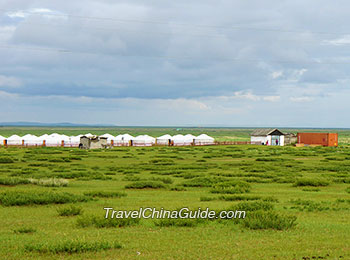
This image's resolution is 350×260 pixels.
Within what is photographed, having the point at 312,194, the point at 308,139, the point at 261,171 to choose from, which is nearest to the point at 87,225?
the point at 312,194

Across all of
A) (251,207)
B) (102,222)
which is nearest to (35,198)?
(102,222)

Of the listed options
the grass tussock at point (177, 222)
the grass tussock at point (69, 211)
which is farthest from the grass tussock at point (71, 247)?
the grass tussock at point (69, 211)

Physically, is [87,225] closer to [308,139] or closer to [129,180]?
[129,180]

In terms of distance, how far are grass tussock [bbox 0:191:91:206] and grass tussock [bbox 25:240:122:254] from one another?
665 cm

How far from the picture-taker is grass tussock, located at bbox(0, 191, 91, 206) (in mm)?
15492

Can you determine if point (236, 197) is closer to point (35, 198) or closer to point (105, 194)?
point (105, 194)

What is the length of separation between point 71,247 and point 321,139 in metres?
79.6

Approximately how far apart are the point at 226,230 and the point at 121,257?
3531 millimetres

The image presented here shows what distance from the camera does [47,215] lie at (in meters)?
13.7

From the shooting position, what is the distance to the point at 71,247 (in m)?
9.01

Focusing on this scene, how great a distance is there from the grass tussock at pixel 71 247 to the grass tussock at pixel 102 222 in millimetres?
2368

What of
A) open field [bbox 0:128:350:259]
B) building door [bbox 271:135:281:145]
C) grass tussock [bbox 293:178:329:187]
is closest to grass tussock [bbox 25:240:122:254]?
open field [bbox 0:128:350:259]

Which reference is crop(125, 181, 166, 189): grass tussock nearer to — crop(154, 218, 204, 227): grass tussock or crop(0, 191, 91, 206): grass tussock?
crop(0, 191, 91, 206): grass tussock

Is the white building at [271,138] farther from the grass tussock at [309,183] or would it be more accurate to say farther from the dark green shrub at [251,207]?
the dark green shrub at [251,207]
